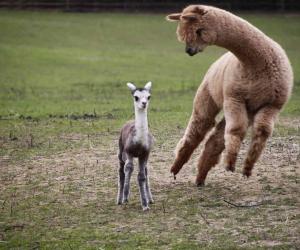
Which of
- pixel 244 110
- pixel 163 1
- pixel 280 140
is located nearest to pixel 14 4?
pixel 163 1

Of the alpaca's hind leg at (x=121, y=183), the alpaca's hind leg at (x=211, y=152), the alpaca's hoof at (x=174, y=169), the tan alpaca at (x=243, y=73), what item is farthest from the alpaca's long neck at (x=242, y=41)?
the alpaca's hoof at (x=174, y=169)

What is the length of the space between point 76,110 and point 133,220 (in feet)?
30.4

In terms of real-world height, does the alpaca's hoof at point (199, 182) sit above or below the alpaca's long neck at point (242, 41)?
below

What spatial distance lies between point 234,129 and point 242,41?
94 cm

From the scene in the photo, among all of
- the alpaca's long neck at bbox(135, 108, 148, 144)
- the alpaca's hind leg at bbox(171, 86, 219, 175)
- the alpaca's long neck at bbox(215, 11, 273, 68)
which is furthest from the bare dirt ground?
the alpaca's long neck at bbox(215, 11, 273, 68)

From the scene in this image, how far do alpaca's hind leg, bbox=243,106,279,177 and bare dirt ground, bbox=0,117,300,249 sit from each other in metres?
0.48

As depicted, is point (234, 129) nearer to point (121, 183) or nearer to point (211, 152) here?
point (211, 152)

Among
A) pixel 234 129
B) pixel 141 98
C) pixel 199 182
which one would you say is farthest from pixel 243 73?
pixel 199 182

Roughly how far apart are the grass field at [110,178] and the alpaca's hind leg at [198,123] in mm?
392

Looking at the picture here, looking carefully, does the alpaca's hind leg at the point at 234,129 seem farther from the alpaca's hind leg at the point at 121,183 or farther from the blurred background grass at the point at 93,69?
the blurred background grass at the point at 93,69

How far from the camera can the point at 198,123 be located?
8.98 m

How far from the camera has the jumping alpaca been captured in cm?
771

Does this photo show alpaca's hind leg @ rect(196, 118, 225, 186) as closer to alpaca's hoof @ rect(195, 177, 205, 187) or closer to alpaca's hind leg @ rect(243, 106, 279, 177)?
alpaca's hoof @ rect(195, 177, 205, 187)

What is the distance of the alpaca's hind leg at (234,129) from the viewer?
7657 millimetres
